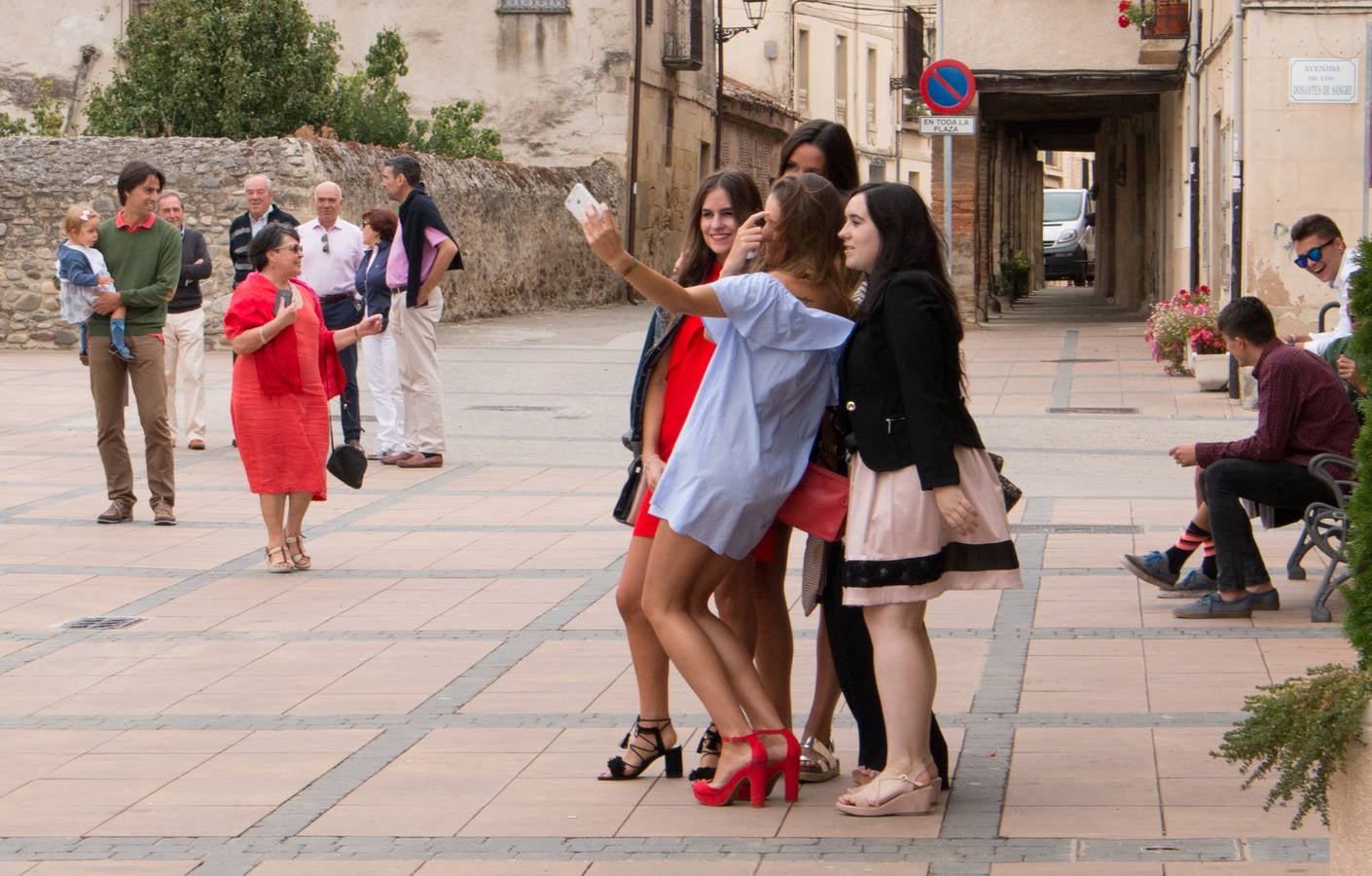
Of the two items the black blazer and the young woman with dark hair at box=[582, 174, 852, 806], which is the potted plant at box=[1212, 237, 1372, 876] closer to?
the black blazer

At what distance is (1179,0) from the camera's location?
22875mm

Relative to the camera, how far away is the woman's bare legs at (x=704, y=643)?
505 centimetres

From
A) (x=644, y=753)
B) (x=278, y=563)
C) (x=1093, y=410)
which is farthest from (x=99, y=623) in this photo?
(x=1093, y=410)

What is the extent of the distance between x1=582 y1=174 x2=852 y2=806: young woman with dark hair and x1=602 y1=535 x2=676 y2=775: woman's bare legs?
0.13m

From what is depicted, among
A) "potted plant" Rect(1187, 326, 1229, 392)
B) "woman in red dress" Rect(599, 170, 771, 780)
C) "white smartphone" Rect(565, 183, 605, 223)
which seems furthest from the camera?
"potted plant" Rect(1187, 326, 1229, 392)

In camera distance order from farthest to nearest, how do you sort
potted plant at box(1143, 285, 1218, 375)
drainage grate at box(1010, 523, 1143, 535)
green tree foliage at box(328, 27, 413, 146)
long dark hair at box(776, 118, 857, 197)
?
green tree foliage at box(328, 27, 413, 146)
potted plant at box(1143, 285, 1218, 375)
drainage grate at box(1010, 523, 1143, 535)
long dark hair at box(776, 118, 857, 197)

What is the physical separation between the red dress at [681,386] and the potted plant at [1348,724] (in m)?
1.68

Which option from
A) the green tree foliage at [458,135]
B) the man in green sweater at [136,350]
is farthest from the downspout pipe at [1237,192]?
the green tree foliage at [458,135]

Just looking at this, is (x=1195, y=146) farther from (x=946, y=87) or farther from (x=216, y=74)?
(x=216, y=74)

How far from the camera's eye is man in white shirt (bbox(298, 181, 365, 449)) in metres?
12.9

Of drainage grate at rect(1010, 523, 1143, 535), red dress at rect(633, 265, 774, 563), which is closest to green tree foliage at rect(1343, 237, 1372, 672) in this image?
red dress at rect(633, 265, 774, 563)

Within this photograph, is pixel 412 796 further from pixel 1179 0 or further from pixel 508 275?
pixel 508 275

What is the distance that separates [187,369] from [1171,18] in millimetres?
13567

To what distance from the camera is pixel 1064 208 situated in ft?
167
